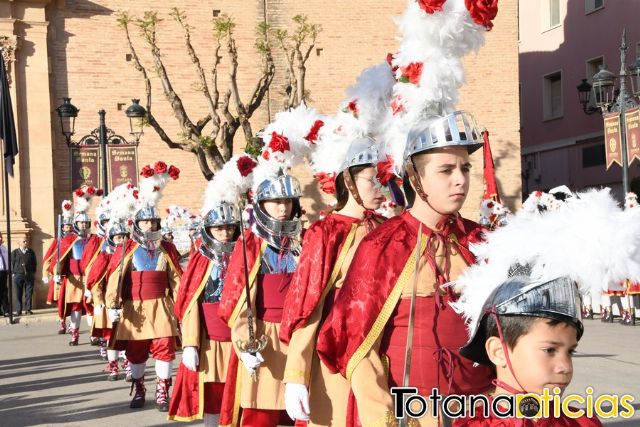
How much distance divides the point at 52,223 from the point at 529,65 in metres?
20.9

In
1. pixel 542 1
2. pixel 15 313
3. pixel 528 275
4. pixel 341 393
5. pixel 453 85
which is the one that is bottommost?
pixel 15 313

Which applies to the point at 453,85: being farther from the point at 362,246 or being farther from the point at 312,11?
the point at 312,11

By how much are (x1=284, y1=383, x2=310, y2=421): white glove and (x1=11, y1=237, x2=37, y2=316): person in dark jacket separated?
20.7 m

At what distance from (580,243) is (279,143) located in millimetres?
4322

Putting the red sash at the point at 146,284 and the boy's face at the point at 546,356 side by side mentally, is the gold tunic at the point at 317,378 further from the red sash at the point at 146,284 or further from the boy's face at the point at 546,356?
the red sash at the point at 146,284

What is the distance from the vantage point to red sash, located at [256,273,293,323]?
686 cm

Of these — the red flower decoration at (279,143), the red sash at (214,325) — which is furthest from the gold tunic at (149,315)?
the red flower decoration at (279,143)

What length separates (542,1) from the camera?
39.4 metres

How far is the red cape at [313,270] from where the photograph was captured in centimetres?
498

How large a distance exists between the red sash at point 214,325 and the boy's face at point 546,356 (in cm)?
504

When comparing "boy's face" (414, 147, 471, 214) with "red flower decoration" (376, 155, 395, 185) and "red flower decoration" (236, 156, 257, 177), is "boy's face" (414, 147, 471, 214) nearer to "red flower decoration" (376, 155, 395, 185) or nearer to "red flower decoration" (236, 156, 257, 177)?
"red flower decoration" (376, 155, 395, 185)

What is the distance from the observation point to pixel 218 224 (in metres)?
8.55

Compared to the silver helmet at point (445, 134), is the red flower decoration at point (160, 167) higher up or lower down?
higher up

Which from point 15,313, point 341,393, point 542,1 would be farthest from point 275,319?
point 542,1
